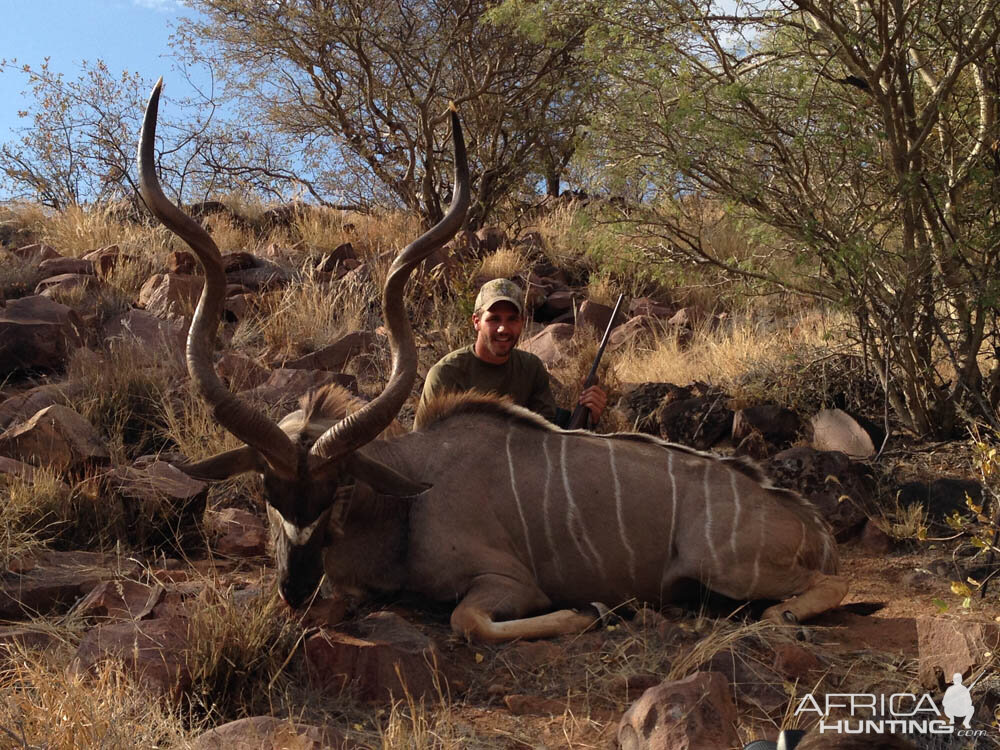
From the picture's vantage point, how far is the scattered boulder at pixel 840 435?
198 inches

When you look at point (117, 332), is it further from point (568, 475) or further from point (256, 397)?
point (568, 475)

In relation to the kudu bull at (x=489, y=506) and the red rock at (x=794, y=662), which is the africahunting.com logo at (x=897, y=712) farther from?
the kudu bull at (x=489, y=506)

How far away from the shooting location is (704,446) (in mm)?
5211


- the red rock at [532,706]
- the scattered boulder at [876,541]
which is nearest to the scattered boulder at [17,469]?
the red rock at [532,706]

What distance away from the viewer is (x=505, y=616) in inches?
126

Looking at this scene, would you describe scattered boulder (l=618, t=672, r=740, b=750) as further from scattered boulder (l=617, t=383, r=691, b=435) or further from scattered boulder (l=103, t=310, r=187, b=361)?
scattered boulder (l=103, t=310, r=187, b=361)

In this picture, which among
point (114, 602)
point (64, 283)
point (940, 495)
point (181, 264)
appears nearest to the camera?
point (114, 602)

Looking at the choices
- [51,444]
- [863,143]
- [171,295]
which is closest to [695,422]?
[863,143]

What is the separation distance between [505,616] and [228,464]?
1.09 meters

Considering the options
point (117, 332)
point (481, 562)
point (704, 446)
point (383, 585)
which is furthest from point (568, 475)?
point (117, 332)

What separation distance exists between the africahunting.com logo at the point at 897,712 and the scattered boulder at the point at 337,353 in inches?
169

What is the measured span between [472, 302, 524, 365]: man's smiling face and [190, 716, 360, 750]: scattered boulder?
2.51 m

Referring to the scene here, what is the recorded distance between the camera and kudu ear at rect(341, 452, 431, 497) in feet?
10.8

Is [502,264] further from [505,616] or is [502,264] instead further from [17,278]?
[505,616]
